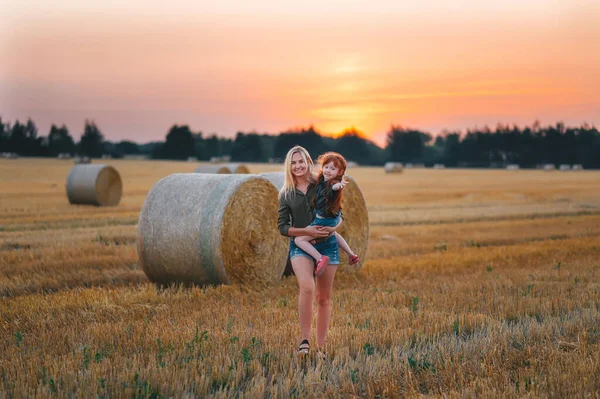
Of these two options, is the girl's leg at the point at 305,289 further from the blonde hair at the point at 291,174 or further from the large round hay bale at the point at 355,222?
the large round hay bale at the point at 355,222

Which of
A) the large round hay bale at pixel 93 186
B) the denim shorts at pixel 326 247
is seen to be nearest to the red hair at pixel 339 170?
the denim shorts at pixel 326 247

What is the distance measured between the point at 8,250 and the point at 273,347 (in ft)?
33.3

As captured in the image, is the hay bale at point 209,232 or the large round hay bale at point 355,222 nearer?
the hay bale at point 209,232

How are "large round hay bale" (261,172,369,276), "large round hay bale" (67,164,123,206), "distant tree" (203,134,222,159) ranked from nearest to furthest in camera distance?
"large round hay bale" (261,172,369,276) → "large round hay bale" (67,164,123,206) → "distant tree" (203,134,222,159)

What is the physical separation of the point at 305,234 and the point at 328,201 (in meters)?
0.39

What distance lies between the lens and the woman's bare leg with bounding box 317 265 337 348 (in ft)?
22.3

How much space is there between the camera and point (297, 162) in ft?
22.4

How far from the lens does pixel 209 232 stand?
10.8 meters

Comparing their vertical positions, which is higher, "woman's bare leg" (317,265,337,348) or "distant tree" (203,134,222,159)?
"distant tree" (203,134,222,159)

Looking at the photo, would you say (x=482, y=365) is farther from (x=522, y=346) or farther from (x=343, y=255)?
(x=343, y=255)

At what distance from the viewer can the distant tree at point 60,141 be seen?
9025cm

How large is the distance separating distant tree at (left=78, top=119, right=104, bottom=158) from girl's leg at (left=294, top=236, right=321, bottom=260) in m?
88.9

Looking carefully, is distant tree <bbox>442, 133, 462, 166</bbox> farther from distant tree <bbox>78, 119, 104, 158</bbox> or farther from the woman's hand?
the woman's hand

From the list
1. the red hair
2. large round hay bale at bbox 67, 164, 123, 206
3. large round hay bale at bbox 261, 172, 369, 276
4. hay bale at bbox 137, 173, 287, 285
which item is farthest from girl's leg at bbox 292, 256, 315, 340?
large round hay bale at bbox 67, 164, 123, 206
